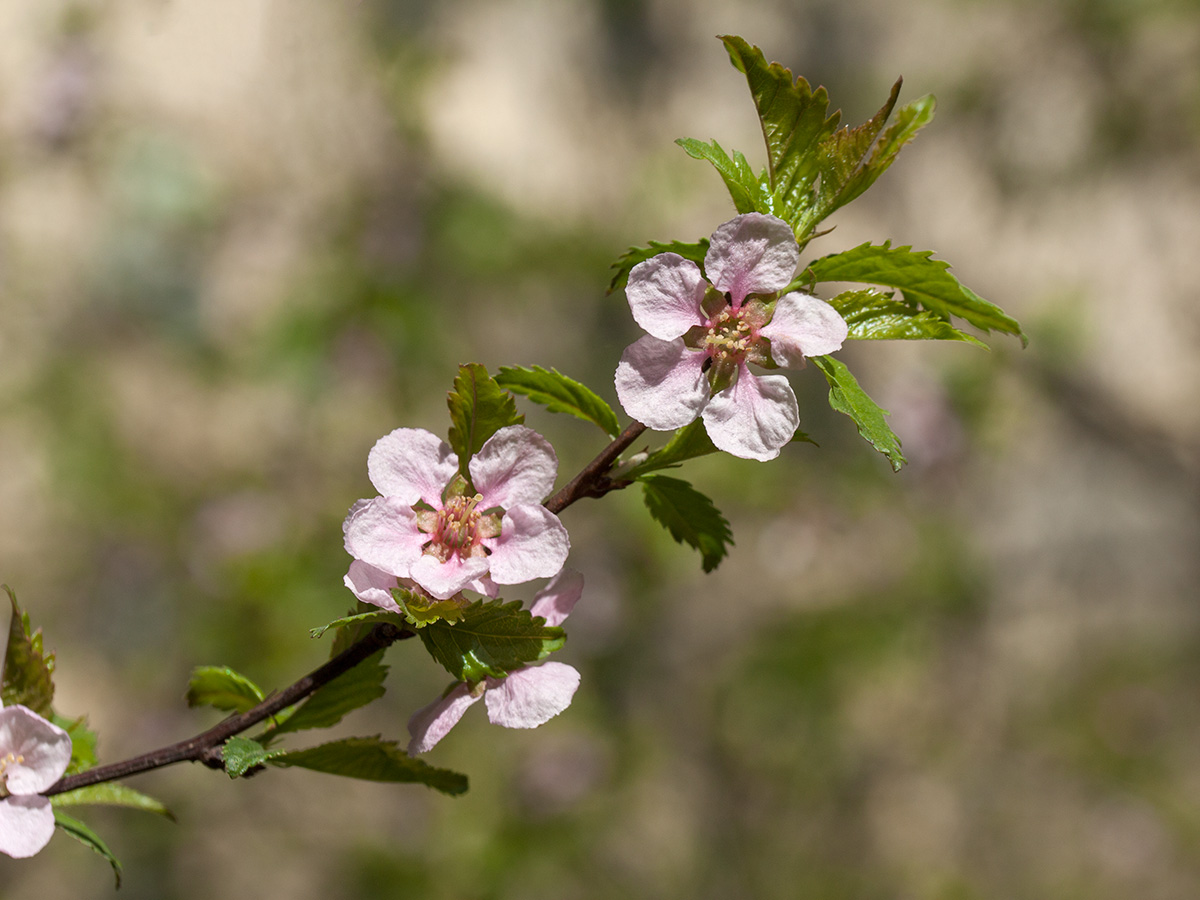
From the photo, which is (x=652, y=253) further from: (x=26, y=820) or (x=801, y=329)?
(x=26, y=820)

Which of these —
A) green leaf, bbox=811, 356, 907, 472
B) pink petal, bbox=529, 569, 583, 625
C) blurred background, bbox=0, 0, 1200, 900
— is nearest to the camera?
green leaf, bbox=811, 356, 907, 472

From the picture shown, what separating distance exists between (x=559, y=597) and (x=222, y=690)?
0.22 meters

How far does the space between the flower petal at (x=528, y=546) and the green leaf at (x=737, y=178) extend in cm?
19

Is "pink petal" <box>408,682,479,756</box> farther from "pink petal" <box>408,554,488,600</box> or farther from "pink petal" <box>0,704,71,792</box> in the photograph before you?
"pink petal" <box>0,704,71,792</box>

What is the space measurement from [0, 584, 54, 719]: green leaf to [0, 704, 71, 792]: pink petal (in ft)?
0.12

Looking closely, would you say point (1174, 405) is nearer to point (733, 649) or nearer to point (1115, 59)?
point (1115, 59)

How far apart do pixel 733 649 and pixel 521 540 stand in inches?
87.7

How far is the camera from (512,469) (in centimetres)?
43

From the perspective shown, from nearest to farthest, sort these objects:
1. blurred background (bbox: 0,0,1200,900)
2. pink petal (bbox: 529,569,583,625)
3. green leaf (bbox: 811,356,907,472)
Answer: green leaf (bbox: 811,356,907,472), pink petal (bbox: 529,569,583,625), blurred background (bbox: 0,0,1200,900)

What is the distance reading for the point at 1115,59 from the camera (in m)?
2.61

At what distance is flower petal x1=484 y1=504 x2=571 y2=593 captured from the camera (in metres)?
0.40

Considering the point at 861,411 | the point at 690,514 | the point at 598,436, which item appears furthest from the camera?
the point at 598,436

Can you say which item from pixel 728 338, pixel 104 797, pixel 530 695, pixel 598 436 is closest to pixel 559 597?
pixel 530 695

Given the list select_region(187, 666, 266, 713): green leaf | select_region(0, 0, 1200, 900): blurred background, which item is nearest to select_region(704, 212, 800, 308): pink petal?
select_region(187, 666, 266, 713): green leaf
